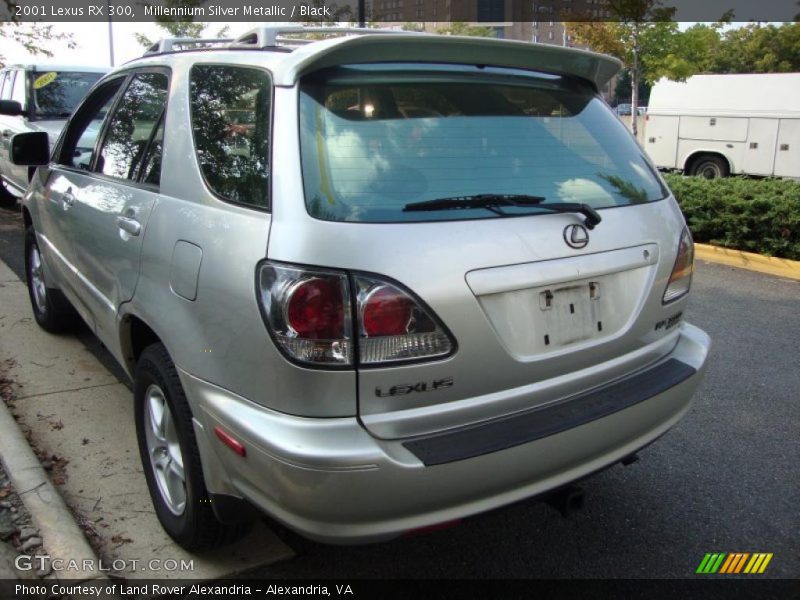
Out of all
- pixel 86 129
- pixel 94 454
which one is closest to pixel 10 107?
pixel 86 129

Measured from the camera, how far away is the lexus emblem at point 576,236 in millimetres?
2268

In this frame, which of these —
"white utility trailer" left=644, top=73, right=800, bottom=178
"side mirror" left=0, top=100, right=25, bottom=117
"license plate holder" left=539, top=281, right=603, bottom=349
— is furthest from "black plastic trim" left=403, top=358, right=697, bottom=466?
"white utility trailer" left=644, top=73, right=800, bottom=178

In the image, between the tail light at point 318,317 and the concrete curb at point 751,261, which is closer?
the tail light at point 318,317

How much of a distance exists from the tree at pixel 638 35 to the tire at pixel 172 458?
16221mm

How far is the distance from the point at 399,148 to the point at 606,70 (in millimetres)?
1181

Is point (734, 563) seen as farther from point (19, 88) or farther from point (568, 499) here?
point (19, 88)

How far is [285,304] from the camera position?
1958 millimetres

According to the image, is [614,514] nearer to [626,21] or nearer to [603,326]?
[603,326]

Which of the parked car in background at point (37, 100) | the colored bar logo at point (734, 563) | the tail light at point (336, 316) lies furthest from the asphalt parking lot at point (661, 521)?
the parked car in background at point (37, 100)

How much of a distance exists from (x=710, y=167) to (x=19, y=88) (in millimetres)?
13126

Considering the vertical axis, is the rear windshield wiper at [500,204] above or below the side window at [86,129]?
below

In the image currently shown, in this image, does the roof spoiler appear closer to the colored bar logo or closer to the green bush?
the colored bar logo

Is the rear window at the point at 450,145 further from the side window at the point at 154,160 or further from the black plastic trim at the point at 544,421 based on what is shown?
the side window at the point at 154,160

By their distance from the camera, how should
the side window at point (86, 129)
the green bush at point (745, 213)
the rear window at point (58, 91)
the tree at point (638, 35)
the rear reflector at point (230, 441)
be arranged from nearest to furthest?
the rear reflector at point (230, 441) < the side window at point (86, 129) < the green bush at point (745, 213) < the rear window at point (58, 91) < the tree at point (638, 35)
